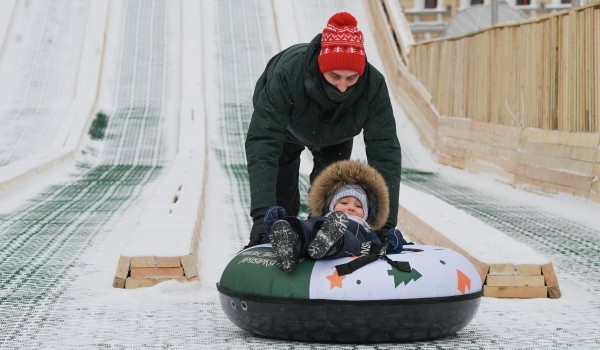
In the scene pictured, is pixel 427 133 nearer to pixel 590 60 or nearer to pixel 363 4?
pixel 590 60

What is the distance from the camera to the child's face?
14.4 ft

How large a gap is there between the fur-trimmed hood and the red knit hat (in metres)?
0.38

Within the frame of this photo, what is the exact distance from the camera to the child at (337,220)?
3855mm

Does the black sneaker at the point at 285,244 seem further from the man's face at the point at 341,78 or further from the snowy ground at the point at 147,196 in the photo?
the man's face at the point at 341,78

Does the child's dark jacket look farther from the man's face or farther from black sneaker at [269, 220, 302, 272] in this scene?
black sneaker at [269, 220, 302, 272]

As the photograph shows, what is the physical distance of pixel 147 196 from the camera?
32.9 ft

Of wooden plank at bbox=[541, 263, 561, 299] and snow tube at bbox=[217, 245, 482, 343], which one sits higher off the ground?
snow tube at bbox=[217, 245, 482, 343]

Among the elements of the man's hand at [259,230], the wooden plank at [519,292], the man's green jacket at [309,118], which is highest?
the man's green jacket at [309,118]

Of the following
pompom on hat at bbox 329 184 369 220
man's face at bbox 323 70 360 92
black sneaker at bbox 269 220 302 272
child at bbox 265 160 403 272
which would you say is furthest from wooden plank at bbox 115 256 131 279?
black sneaker at bbox 269 220 302 272

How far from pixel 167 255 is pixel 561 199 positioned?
514 cm

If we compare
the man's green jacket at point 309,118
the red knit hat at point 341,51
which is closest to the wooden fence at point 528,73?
the man's green jacket at point 309,118

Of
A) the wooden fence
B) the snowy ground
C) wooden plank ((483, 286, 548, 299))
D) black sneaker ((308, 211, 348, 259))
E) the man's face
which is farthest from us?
the wooden fence

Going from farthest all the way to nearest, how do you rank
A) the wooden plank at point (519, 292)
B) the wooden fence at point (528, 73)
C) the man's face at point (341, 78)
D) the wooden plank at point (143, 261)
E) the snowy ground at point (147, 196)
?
the wooden fence at point (528, 73) → the wooden plank at point (143, 261) → the wooden plank at point (519, 292) → the man's face at point (341, 78) → the snowy ground at point (147, 196)

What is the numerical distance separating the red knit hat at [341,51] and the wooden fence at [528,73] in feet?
16.9
